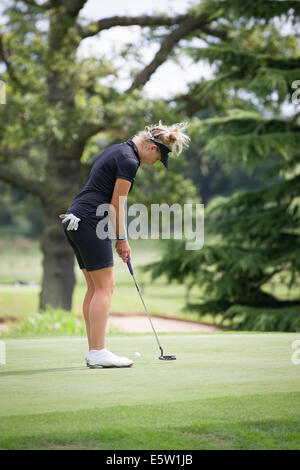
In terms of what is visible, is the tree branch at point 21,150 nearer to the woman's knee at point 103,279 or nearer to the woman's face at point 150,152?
the woman's face at point 150,152

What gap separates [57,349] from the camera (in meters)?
5.87

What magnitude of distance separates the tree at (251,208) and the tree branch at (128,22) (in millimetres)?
4152

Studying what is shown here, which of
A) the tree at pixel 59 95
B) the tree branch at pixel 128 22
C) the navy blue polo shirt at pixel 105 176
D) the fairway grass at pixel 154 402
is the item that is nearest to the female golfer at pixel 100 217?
the navy blue polo shirt at pixel 105 176

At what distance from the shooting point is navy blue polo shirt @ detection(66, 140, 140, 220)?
4.77 m

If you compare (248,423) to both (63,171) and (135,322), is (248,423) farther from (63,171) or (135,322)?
(135,322)

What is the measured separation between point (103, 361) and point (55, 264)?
12.6 meters

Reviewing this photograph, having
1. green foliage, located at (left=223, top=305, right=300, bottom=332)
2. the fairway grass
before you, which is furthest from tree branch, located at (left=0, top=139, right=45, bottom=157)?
the fairway grass

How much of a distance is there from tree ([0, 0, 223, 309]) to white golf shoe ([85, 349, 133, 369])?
1075 centimetres

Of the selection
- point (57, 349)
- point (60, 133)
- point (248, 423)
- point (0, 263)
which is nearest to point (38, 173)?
point (0, 263)

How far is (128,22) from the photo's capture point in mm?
17609

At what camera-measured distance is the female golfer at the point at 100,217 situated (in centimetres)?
477

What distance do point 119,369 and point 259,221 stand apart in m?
9.71

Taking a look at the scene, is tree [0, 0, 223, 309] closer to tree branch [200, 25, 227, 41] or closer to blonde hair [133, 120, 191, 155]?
tree branch [200, 25, 227, 41]

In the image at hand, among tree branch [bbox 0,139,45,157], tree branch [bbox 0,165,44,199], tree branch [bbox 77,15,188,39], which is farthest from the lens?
tree branch [bbox 0,165,44,199]
